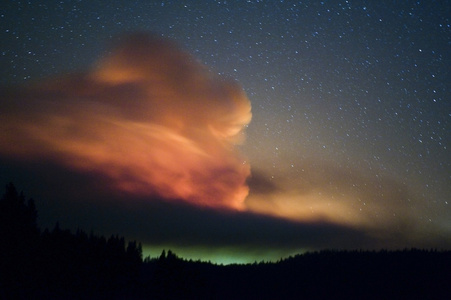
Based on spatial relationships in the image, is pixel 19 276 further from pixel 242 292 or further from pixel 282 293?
pixel 282 293

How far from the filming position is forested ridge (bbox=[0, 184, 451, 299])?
3186cm

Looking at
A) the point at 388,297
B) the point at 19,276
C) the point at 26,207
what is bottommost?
the point at 388,297

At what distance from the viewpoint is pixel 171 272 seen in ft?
218

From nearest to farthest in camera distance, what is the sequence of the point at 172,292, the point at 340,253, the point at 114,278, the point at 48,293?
the point at 48,293 → the point at 114,278 → the point at 172,292 → the point at 340,253

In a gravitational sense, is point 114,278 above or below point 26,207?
below

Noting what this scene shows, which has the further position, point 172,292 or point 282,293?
point 282,293

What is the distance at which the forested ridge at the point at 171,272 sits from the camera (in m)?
31.9

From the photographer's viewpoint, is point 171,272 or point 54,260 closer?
point 54,260

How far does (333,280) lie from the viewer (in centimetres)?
13125

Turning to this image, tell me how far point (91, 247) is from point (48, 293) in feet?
59.1

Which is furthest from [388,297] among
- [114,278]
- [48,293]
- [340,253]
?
[48,293]

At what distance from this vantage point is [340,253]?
16250 centimetres

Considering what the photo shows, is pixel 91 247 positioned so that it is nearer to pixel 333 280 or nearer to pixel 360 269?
pixel 333 280

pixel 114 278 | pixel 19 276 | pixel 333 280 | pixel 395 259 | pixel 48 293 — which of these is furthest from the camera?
pixel 395 259
